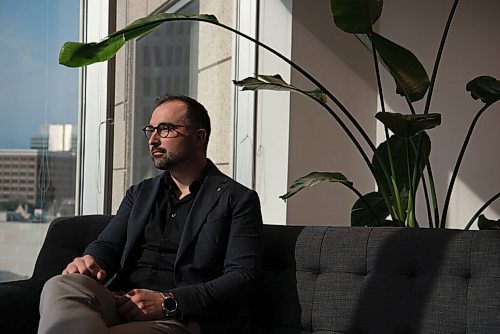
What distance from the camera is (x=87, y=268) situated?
9.13ft

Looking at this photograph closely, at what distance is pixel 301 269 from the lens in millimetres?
2689

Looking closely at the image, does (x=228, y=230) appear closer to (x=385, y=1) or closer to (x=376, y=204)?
(x=376, y=204)

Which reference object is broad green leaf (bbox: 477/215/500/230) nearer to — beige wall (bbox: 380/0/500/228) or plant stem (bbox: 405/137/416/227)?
plant stem (bbox: 405/137/416/227)

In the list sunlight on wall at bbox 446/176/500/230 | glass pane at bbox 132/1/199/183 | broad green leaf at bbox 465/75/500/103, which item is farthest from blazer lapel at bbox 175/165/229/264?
sunlight on wall at bbox 446/176/500/230

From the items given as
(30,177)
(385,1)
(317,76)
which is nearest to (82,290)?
(30,177)

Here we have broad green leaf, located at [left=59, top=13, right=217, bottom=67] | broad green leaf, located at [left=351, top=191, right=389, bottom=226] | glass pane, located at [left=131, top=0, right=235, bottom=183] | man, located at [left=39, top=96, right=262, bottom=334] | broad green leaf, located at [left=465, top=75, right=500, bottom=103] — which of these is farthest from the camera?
glass pane, located at [left=131, top=0, right=235, bottom=183]

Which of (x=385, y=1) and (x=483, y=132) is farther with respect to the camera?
(x=385, y=1)

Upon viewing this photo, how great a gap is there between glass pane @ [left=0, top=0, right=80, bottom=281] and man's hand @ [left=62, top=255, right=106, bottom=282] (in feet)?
4.40

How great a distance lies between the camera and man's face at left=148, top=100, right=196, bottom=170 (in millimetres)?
3006

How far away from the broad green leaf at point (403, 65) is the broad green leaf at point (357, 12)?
59 mm

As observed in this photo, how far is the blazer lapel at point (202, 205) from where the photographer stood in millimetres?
2818

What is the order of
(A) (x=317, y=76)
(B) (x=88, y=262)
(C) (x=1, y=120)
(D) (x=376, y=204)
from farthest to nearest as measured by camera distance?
(A) (x=317, y=76)
(C) (x=1, y=120)
(D) (x=376, y=204)
(B) (x=88, y=262)

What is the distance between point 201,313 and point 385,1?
2.60 m

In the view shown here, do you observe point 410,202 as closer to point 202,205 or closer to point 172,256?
point 202,205
